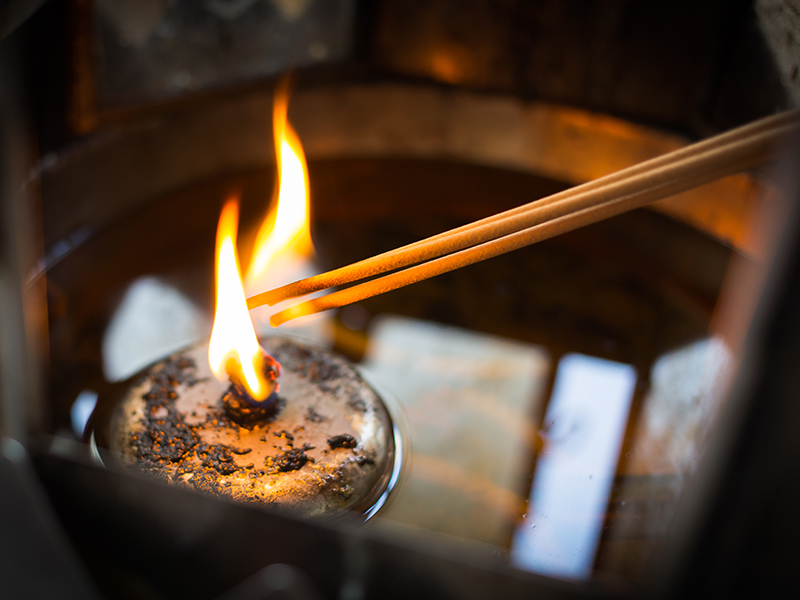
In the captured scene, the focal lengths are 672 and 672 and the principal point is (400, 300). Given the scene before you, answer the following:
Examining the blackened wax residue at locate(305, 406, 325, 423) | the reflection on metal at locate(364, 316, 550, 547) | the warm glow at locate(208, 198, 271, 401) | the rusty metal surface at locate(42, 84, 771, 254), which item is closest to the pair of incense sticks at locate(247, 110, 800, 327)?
the warm glow at locate(208, 198, 271, 401)

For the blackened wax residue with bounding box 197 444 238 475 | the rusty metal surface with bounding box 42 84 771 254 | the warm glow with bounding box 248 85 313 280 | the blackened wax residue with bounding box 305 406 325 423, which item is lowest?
the blackened wax residue with bounding box 197 444 238 475

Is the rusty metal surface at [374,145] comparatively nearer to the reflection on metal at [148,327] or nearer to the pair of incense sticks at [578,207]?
the reflection on metal at [148,327]

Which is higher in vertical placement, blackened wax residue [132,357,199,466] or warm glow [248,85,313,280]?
warm glow [248,85,313,280]

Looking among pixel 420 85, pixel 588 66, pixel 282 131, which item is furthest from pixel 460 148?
pixel 282 131

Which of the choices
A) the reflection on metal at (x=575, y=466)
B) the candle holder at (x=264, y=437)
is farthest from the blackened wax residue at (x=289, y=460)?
the reflection on metal at (x=575, y=466)

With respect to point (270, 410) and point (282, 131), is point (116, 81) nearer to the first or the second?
point (282, 131)

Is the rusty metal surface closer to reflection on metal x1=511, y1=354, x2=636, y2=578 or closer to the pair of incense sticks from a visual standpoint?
reflection on metal x1=511, y1=354, x2=636, y2=578
